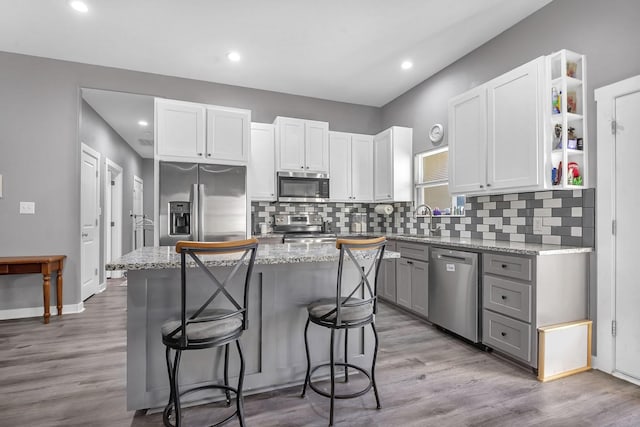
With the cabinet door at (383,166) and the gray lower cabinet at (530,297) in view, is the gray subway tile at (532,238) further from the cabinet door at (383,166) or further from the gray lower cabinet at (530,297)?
the cabinet door at (383,166)

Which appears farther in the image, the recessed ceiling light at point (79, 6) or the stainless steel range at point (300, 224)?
the stainless steel range at point (300, 224)

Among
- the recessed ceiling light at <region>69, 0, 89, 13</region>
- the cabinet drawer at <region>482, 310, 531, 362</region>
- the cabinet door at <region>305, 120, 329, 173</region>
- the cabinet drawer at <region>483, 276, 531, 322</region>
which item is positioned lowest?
the cabinet drawer at <region>482, 310, 531, 362</region>

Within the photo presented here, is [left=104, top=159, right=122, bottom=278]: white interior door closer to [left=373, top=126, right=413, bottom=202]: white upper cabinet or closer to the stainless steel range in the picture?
the stainless steel range

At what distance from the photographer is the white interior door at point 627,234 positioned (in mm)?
2166

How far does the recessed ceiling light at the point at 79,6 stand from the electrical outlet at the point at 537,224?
4.34m

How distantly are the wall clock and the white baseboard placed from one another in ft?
15.8

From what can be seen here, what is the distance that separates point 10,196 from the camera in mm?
3545

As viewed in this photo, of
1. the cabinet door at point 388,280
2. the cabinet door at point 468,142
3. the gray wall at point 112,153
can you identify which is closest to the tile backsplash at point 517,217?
the cabinet door at point 468,142

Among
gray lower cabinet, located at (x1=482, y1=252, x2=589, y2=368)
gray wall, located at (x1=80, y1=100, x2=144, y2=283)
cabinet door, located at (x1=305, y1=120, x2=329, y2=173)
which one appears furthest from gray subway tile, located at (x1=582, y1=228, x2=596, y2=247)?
gray wall, located at (x1=80, y1=100, x2=144, y2=283)

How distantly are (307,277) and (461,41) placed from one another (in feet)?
9.78

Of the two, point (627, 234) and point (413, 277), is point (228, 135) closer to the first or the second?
point (413, 277)

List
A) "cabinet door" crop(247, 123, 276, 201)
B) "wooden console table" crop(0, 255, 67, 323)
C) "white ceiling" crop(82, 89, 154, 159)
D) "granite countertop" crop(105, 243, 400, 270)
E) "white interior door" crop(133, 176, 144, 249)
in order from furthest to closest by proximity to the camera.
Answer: "white interior door" crop(133, 176, 144, 249) → "cabinet door" crop(247, 123, 276, 201) → "white ceiling" crop(82, 89, 154, 159) → "wooden console table" crop(0, 255, 67, 323) → "granite countertop" crop(105, 243, 400, 270)

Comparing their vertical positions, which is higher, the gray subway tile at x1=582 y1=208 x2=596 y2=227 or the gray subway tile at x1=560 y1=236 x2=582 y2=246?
the gray subway tile at x1=582 y1=208 x2=596 y2=227

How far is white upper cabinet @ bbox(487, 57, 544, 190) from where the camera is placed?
2.51 m
